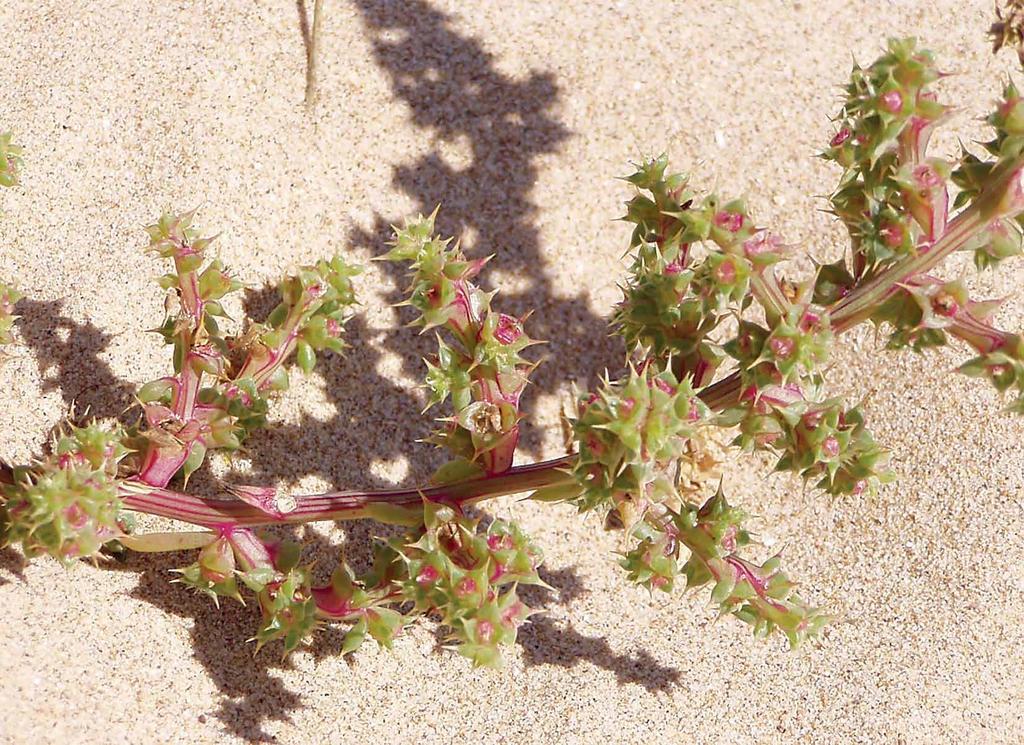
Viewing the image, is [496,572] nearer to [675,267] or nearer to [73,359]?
[675,267]

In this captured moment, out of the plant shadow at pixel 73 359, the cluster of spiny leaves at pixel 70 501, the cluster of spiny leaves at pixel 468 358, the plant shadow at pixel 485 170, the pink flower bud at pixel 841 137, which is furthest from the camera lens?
the plant shadow at pixel 485 170

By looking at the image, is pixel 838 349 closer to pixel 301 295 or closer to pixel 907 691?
pixel 907 691

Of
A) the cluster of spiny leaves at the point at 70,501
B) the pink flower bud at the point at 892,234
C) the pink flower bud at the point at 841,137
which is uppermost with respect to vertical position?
the pink flower bud at the point at 841,137

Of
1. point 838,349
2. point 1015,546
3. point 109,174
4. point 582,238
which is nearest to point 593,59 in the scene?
point 582,238

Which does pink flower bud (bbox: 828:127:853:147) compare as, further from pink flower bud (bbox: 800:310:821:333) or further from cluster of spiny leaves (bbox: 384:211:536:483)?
cluster of spiny leaves (bbox: 384:211:536:483)

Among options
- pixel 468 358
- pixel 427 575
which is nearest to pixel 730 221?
pixel 468 358

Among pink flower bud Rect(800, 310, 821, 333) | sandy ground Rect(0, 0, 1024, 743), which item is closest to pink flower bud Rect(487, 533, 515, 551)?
sandy ground Rect(0, 0, 1024, 743)

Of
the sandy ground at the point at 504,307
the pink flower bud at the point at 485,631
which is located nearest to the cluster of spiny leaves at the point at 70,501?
the sandy ground at the point at 504,307

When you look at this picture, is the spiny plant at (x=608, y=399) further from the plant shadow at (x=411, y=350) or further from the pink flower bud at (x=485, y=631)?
the plant shadow at (x=411, y=350)
